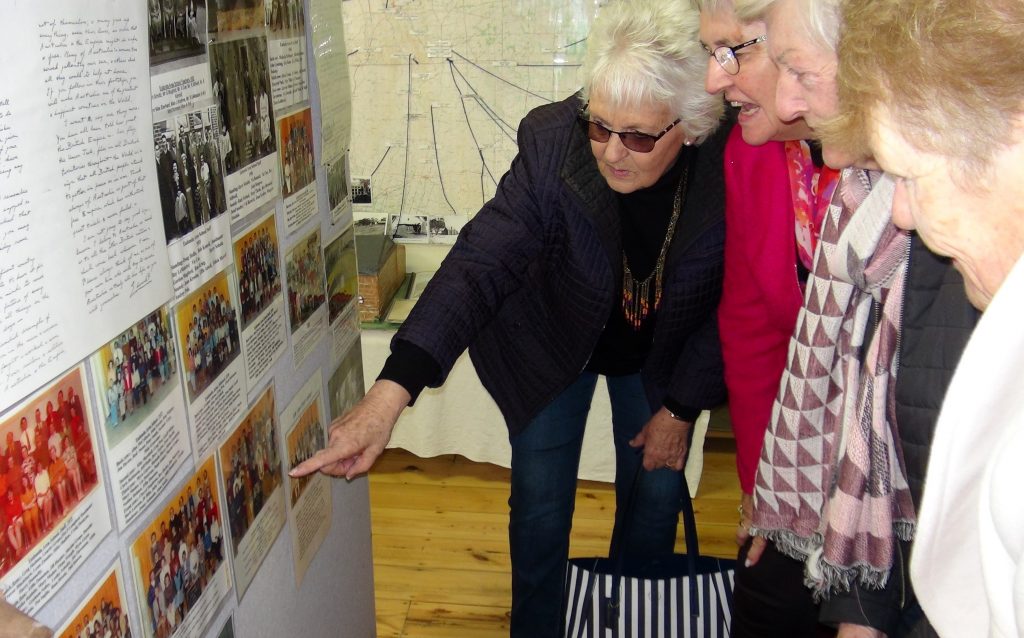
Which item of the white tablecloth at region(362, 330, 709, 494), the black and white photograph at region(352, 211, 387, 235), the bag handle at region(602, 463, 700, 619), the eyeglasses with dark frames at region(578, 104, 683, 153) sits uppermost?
the eyeglasses with dark frames at region(578, 104, 683, 153)

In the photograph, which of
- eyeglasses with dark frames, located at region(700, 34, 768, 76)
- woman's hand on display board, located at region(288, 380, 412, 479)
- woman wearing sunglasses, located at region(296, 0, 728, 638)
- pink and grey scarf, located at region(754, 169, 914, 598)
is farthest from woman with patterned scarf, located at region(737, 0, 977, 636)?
woman's hand on display board, located at region(288, 380, 412, 479)

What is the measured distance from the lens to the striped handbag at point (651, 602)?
5.08 feet

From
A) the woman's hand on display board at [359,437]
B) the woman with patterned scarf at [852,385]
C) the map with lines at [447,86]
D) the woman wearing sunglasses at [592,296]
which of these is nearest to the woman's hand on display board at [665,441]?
the woman wearing sunglasses at [592,296]

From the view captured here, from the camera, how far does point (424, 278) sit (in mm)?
2943

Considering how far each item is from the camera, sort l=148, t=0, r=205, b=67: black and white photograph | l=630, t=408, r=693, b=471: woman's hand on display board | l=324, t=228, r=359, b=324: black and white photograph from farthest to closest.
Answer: l=630, t=408, r=693, b=471: woman's hand on display board → l=324, t=228, r=359, b=324: black and white photograph → l=148, t=0, r=205, b=67: black and white photograph

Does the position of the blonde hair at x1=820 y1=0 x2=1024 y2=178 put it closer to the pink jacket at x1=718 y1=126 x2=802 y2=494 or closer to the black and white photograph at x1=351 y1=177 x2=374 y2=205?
the pink jacket at x1=718 y1=126 x2=802 y2=494

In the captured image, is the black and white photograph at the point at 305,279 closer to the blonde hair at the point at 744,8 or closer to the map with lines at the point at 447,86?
the blonde hair at the point at 744,8

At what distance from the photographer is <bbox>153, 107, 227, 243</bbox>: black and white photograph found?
807 millimetres

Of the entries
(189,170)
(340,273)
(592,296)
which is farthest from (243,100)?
(592,296)

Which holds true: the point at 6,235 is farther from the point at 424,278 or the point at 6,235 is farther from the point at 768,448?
the point at 424,278

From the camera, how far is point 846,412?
1.17 metres

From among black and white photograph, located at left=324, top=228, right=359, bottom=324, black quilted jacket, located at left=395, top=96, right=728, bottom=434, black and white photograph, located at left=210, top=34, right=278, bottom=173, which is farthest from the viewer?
black quilted jacket, located at left=395, top=96, right=728, bottom=434

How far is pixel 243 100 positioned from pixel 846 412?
88 cm

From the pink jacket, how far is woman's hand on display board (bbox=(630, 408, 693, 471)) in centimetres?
13
